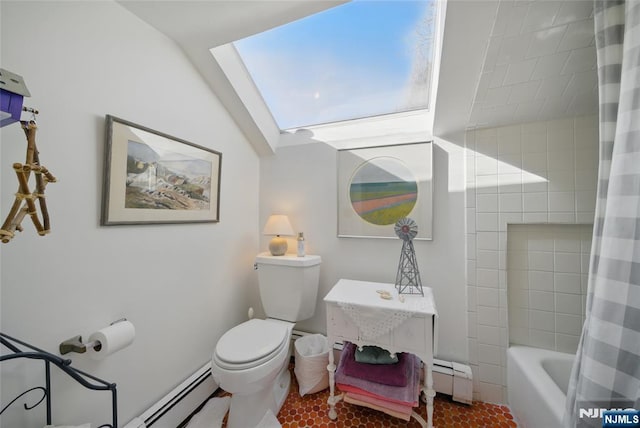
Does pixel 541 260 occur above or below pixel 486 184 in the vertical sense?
below

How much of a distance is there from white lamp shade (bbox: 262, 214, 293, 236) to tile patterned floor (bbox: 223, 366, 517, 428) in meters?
1.07

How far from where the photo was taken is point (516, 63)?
1.03 metres

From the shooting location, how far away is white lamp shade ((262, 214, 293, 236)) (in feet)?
5.62

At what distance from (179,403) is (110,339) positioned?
2.03 ft

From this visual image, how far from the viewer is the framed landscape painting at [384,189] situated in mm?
1519

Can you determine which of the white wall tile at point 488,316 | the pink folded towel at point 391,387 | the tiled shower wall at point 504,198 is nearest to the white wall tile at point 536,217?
the tiled shower wall at point 504,198

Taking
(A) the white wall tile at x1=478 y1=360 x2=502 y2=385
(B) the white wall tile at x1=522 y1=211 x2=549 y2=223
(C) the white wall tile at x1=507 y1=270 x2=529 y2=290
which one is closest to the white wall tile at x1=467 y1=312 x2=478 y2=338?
(A) the white wall tile at x1=478 y1=360 x2=502 y2=385

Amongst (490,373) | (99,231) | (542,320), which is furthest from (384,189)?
(99,231)

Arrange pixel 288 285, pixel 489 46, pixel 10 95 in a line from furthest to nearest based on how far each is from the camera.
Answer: pixel 288 285 < pixel 489 46 < pixel 10 95

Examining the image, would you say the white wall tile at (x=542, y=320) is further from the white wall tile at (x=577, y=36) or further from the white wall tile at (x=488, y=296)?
the white wall tile at (x=577, y=36)

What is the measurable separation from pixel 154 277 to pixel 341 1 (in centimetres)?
164

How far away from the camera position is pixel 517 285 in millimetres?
1356

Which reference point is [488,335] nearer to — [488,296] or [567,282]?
[488,296]

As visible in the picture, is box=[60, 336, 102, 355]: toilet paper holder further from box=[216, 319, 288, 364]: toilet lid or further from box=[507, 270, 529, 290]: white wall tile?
box=[507, 270, 529, 290]: white wall tile
